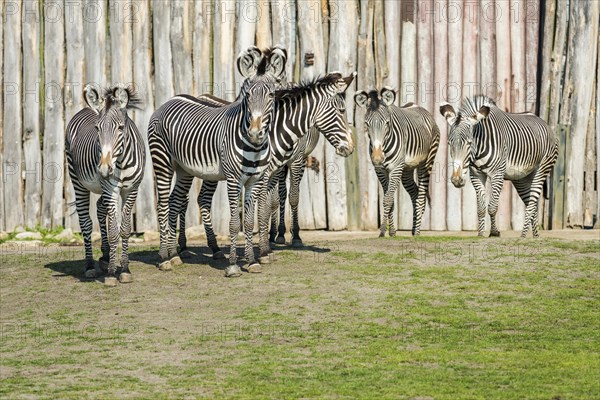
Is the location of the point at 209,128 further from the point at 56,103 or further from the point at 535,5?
the point at 535,5

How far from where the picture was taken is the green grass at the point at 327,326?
9.30 meters

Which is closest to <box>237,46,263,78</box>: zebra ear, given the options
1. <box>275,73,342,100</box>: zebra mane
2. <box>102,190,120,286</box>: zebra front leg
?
<box>275,73,342,100</box>: zebra mane

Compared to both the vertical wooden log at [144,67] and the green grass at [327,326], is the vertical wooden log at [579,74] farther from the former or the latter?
the vertical wooden log at [144,67]

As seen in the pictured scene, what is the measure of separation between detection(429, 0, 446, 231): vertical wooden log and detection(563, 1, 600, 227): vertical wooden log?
6.77ft

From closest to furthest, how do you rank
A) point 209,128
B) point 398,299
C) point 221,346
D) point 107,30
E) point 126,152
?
1. point 221,346
2. point 398,299
3. point 126,152
4. point 209,128
5. point 107,30

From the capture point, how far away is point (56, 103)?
18984mm

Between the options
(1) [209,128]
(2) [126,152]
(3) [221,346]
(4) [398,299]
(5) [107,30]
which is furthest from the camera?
(5) [107,30]

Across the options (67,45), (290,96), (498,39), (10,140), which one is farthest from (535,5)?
(10,140)

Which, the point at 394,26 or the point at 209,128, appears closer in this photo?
the point at 209,128

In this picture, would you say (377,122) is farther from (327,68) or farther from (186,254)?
(186,254)

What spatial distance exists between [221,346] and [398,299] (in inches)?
103

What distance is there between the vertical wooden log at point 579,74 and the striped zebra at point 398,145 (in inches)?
106

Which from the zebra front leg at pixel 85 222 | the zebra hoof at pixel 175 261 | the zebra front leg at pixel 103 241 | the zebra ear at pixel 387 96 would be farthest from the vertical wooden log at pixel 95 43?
the zebra ear at pixel 387 96

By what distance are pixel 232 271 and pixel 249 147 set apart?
152cm
